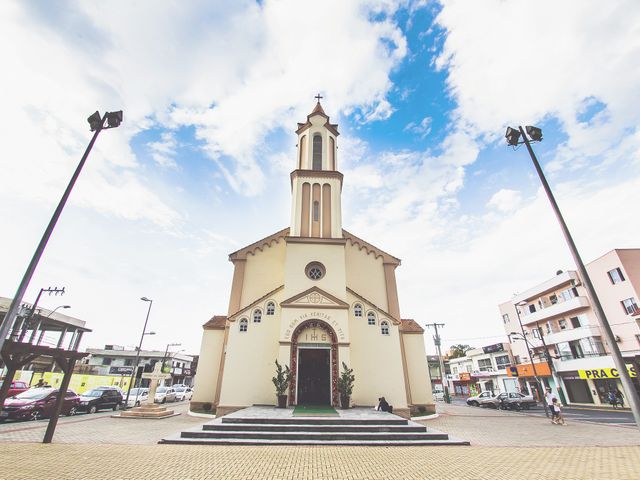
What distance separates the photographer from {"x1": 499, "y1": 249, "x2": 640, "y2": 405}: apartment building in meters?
27.2

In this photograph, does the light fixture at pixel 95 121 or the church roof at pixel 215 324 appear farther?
the church roof at pixel 215 324

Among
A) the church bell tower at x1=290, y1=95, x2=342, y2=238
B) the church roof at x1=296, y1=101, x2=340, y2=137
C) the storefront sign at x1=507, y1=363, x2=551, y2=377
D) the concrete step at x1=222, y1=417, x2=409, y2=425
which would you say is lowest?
A: the concrete step at x1=222, y1=417, x2=409, y2=425

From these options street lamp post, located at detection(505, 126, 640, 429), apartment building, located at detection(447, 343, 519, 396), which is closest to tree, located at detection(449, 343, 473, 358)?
apartment building, located at detection(447, 343, 519, 396)

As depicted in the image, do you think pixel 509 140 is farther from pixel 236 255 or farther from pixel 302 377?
pixel 236 255

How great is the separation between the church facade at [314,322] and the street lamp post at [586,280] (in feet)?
36.7

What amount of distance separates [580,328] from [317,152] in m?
31.7

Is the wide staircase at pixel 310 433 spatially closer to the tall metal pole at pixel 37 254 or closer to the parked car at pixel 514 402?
the tall metal pole at pixel 37 254

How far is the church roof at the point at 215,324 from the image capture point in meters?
20.4

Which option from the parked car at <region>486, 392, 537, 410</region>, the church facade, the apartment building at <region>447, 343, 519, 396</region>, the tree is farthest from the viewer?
the tree

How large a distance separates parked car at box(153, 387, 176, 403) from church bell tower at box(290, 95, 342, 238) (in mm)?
21584

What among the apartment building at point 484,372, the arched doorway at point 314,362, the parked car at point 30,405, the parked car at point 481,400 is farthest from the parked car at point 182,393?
the apartment building at point 484,372

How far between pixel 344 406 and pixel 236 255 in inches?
472

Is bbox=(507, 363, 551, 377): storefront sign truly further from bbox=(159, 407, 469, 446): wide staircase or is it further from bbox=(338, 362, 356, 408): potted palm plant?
bbox=(159, 407, 469, 446): wide staircase

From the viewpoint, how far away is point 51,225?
25.3 ft
